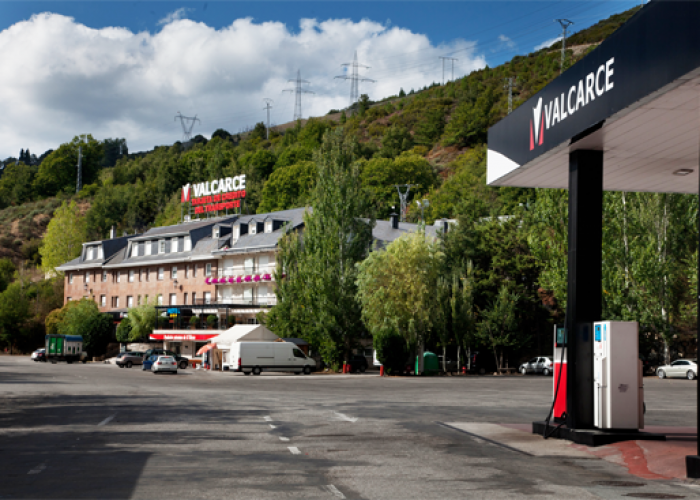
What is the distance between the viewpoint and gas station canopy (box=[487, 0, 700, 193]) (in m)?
9.64

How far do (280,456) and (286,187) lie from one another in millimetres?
108441

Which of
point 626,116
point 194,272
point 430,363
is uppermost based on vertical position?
point 194,272

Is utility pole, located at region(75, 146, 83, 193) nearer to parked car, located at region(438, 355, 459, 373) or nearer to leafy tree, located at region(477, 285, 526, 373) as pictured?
parked car, located at region(438, 355, 459, 373)

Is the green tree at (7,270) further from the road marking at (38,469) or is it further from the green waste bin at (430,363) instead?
the road marking at (38,469)

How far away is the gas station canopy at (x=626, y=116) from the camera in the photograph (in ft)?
31.6

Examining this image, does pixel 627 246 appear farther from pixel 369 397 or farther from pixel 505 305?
pixel 369 397

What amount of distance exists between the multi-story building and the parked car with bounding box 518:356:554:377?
16.2 meters

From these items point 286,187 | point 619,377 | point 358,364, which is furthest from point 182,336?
point 619,377

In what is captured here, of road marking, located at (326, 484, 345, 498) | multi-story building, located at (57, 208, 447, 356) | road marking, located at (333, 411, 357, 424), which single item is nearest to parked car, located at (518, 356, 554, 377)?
multi-story building, located at (57, 208, 447, 356)

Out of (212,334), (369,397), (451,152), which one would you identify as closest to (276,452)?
(369,397)

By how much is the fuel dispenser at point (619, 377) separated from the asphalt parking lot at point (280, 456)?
→ 1896 mm

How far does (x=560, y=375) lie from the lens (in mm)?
14539

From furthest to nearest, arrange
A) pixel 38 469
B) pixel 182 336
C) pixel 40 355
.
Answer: pixel 40 355
pixel 182 336
pixel 38 469

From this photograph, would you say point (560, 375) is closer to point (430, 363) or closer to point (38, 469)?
point (38, 469)
